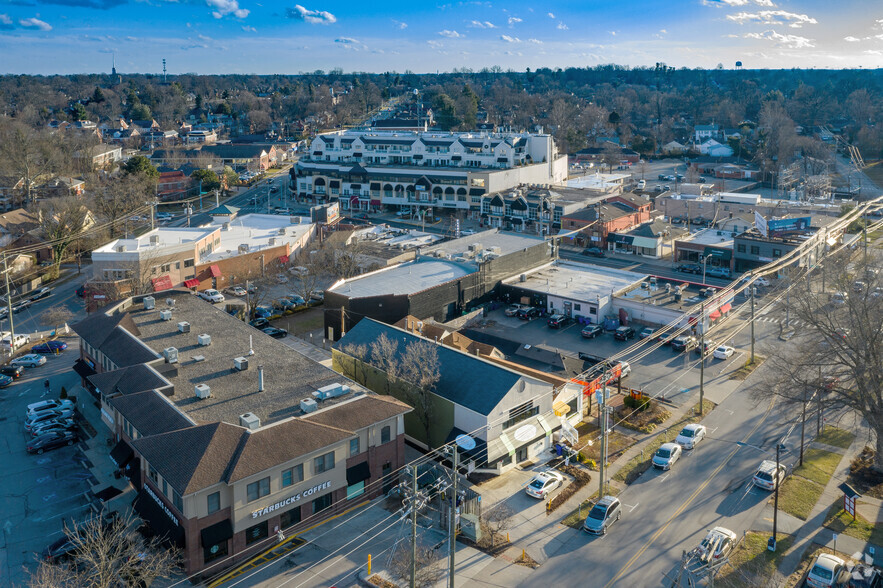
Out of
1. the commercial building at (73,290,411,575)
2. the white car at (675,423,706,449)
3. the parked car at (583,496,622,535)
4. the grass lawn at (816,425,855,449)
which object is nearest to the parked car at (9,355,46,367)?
the commercial building at (73,290,411,575)

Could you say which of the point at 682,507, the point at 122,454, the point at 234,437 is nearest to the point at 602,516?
the point at 682,507

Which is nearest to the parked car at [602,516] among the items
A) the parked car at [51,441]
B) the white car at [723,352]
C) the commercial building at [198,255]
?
the white car at [723,352]

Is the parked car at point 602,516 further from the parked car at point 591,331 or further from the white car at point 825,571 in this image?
the parked car at point 591,331

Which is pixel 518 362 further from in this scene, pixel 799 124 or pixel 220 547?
pixel 799 124

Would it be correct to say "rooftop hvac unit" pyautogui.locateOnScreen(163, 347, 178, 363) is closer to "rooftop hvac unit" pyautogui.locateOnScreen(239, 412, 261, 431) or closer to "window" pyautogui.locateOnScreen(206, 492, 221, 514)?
"rooftop hvac unit" pyautogui.locateOnScreen(239, 412, 261, 431)

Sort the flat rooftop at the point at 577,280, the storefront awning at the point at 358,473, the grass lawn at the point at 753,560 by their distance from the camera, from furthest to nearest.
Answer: the flat rooftop at the point at 577,280 → the storefront awning at the point at 358,473 → the grass lawn at the point at 753,560

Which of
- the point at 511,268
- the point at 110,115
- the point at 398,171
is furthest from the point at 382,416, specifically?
the point at 110,115
